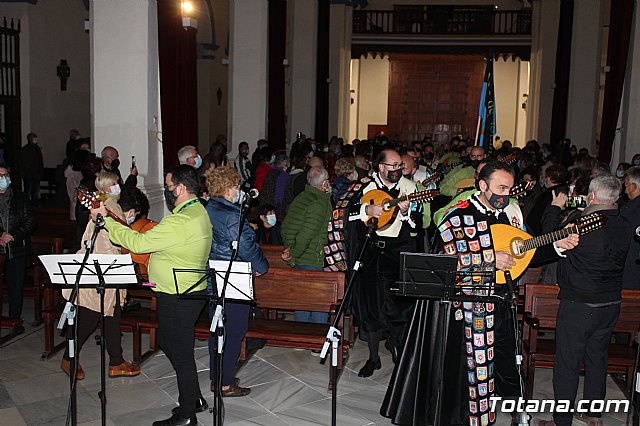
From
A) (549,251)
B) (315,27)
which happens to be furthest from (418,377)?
(315,27)

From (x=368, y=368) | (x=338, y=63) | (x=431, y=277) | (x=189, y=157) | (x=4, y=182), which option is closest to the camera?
(x=431, y=277)

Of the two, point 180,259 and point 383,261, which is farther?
point 383,261

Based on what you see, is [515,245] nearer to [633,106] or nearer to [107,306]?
[107,306]

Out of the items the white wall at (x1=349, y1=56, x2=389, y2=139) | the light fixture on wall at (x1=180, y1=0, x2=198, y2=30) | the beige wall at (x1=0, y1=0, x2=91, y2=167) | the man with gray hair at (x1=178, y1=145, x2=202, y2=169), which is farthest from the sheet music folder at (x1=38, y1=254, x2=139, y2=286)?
the white wall at (x1=349, y1=56, x2=389, y2=139)

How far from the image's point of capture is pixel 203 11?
2223cm

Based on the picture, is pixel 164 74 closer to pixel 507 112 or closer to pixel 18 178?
pixel 18 178

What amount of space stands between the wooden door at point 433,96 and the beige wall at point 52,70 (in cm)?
1603

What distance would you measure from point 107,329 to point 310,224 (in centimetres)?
211

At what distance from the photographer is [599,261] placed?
4.93m

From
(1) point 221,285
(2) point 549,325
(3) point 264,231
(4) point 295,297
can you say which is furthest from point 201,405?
(3) point 264,231

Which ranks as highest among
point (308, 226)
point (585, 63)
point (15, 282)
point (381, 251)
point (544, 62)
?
point (544, 62)

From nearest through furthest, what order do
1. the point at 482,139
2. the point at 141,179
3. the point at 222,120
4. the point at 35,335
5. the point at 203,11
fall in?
the point at 35,335 → the point at 482,139 → the point at 141,179 → the point at 203,11 → the point at 222,120

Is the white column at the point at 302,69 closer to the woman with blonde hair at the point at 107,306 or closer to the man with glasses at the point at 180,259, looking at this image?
the woman with blonde hair at the point at 107,306

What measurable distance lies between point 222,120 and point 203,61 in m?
2.59
